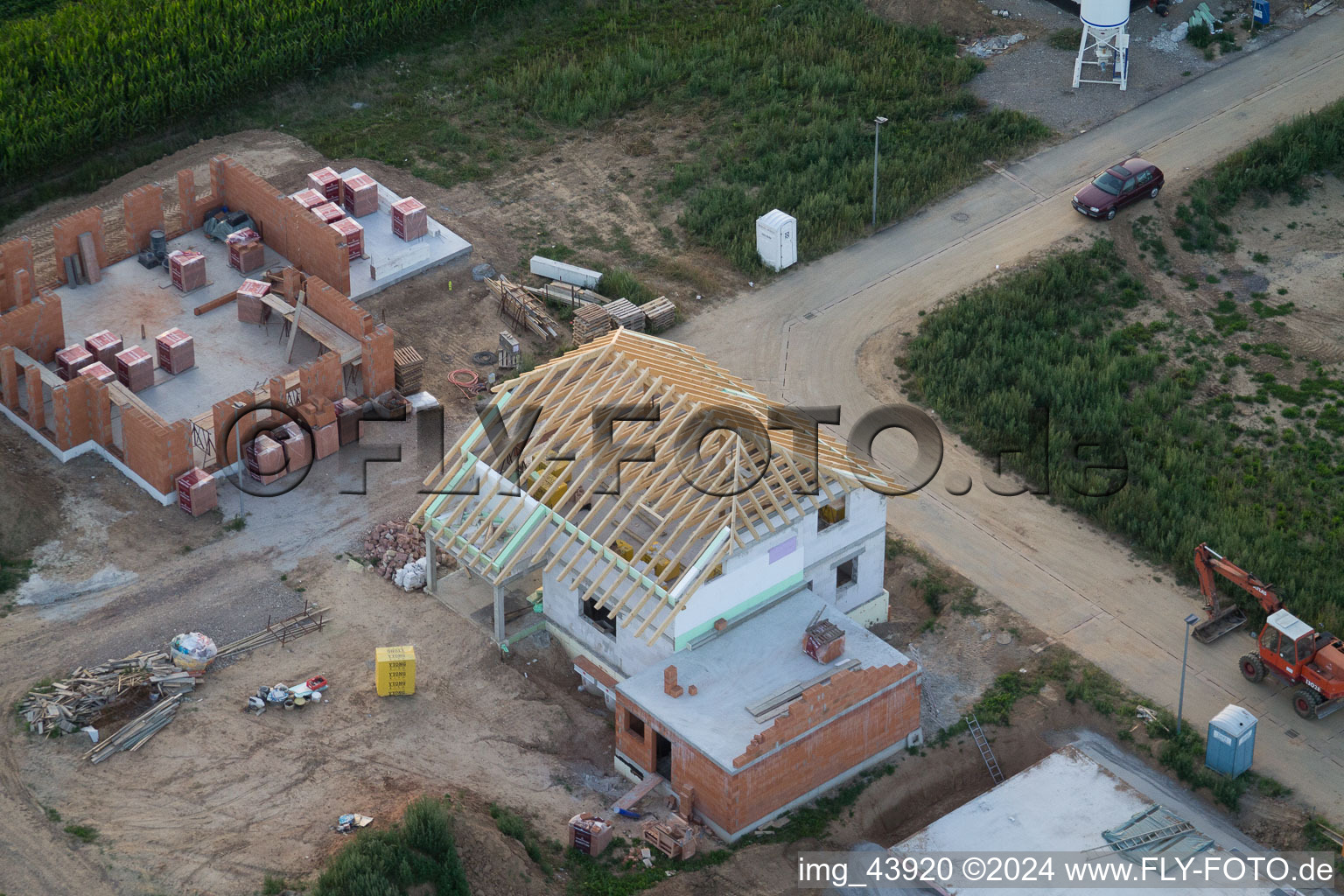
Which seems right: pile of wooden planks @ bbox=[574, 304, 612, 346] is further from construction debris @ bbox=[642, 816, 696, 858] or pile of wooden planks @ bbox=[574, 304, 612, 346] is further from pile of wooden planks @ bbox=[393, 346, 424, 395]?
construction debris @ bbox=[642, 816, 696, 858]

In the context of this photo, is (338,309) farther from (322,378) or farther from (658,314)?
(658,314)

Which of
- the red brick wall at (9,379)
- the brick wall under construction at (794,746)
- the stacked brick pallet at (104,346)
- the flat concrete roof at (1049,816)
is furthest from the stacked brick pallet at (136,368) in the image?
the flat concrete roof at (1049,816)

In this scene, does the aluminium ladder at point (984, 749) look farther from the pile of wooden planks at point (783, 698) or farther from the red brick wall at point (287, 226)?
the red brick wall at point (287, 226)

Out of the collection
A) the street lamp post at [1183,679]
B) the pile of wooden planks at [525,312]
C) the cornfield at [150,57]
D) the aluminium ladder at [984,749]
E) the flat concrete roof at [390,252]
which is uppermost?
the cornfield at [150,57]

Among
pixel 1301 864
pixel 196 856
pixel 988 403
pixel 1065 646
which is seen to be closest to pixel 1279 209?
pixel 988 403

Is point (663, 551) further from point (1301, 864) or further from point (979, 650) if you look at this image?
point (1301, 864)

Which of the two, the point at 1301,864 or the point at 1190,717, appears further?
the point at 1190,717
